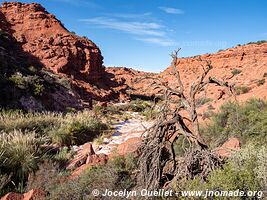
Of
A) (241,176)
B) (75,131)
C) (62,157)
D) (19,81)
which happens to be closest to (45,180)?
(62,157)

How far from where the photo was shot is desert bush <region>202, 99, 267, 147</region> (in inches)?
287

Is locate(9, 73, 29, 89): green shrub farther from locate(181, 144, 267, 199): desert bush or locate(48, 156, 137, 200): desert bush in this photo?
locate(181, 144, 267, 199): desert bush

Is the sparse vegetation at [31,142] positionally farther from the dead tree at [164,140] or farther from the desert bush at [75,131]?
the dead tree at [164,140]

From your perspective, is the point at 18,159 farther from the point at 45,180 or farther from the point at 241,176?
the point at 241,176

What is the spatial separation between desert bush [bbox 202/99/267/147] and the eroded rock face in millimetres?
26190

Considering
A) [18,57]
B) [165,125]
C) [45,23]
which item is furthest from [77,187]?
[45,23]

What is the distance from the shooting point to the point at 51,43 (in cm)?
3666

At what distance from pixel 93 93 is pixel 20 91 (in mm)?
13888

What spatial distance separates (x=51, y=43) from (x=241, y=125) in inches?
1253

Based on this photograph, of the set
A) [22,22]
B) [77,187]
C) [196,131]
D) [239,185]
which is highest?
[22,22]

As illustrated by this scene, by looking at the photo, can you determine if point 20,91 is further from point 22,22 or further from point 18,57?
point 22,22

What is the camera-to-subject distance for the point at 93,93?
34.0 m

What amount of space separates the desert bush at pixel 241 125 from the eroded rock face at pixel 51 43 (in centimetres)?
2619

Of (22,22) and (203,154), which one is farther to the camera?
(22,22)
